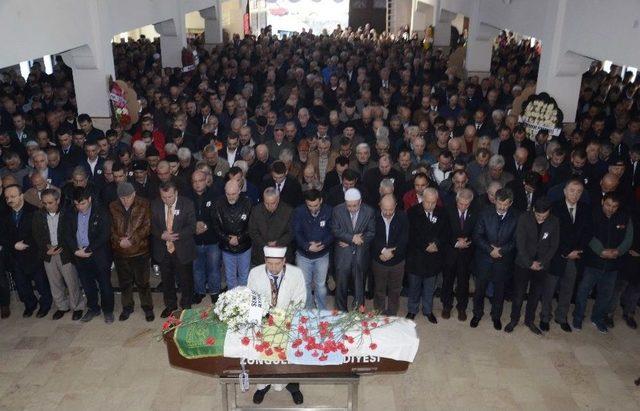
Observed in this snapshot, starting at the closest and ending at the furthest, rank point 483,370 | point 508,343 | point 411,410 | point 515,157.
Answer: point 411,410, point 483,370, point 508,343, point 515,157

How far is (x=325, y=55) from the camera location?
18641 mm

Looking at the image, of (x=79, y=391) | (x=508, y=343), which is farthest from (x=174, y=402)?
(x=508, y=343)

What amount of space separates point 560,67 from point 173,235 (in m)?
8.78

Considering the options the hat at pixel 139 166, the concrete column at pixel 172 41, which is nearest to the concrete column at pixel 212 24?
the concrete column at pixel 172 41

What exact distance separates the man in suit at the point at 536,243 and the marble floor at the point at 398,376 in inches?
27.0

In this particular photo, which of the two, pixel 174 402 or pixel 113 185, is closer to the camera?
pixel 174 402

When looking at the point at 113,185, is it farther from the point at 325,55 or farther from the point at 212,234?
the point at 325,55

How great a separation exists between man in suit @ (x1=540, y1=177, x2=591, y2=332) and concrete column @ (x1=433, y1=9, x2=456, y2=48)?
19077mm

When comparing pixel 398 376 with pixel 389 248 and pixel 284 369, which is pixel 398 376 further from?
pixel 284 369

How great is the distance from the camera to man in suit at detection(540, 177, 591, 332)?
21.6 ft

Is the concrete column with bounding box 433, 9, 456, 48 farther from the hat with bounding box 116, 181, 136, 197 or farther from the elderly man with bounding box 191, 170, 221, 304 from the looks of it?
the hat with bounding box 116, 181, 136, 197

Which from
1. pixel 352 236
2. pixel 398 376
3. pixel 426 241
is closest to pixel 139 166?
pixel 352 236

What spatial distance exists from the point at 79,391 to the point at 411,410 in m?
3.24

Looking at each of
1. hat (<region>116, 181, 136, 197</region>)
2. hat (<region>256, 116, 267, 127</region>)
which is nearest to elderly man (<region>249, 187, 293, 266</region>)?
hat (<region>116, 181, 136, 197</region>)
